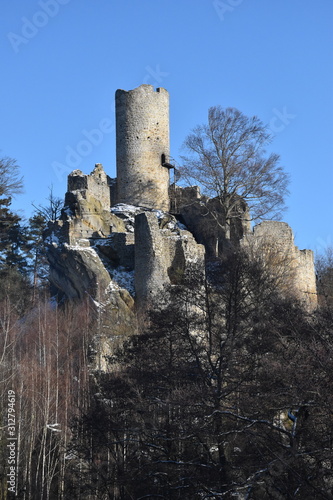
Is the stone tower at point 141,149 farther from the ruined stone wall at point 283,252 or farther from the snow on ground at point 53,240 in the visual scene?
the ruined stone wall at point 283,252

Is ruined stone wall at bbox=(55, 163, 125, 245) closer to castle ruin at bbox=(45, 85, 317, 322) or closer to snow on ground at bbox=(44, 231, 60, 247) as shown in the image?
castle ruin at bbox=(45, 85, 317, 322)

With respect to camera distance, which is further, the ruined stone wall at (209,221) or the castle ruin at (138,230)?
the ruined stone wall at (209,221)

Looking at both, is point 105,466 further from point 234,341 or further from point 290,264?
point 290,264

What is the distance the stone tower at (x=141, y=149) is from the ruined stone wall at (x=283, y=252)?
591cm

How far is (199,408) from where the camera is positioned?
16125 mm

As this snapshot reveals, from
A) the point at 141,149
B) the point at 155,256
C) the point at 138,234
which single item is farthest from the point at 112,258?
the point at 141,149

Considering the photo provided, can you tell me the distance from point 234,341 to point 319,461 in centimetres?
515

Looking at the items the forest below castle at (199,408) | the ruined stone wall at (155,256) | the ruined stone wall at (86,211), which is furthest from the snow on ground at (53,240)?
the forest below castle at (199,408)

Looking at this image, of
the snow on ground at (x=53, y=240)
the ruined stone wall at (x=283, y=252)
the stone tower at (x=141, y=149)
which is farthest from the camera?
the stone tower at (x=141, y=149)

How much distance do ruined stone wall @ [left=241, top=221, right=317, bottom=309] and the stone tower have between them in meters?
5.91

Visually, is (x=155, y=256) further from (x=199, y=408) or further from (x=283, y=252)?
(x=199, y=408)

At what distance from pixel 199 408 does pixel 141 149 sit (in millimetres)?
21213

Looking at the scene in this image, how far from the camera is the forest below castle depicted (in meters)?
13.7

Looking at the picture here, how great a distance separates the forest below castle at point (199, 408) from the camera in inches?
540
